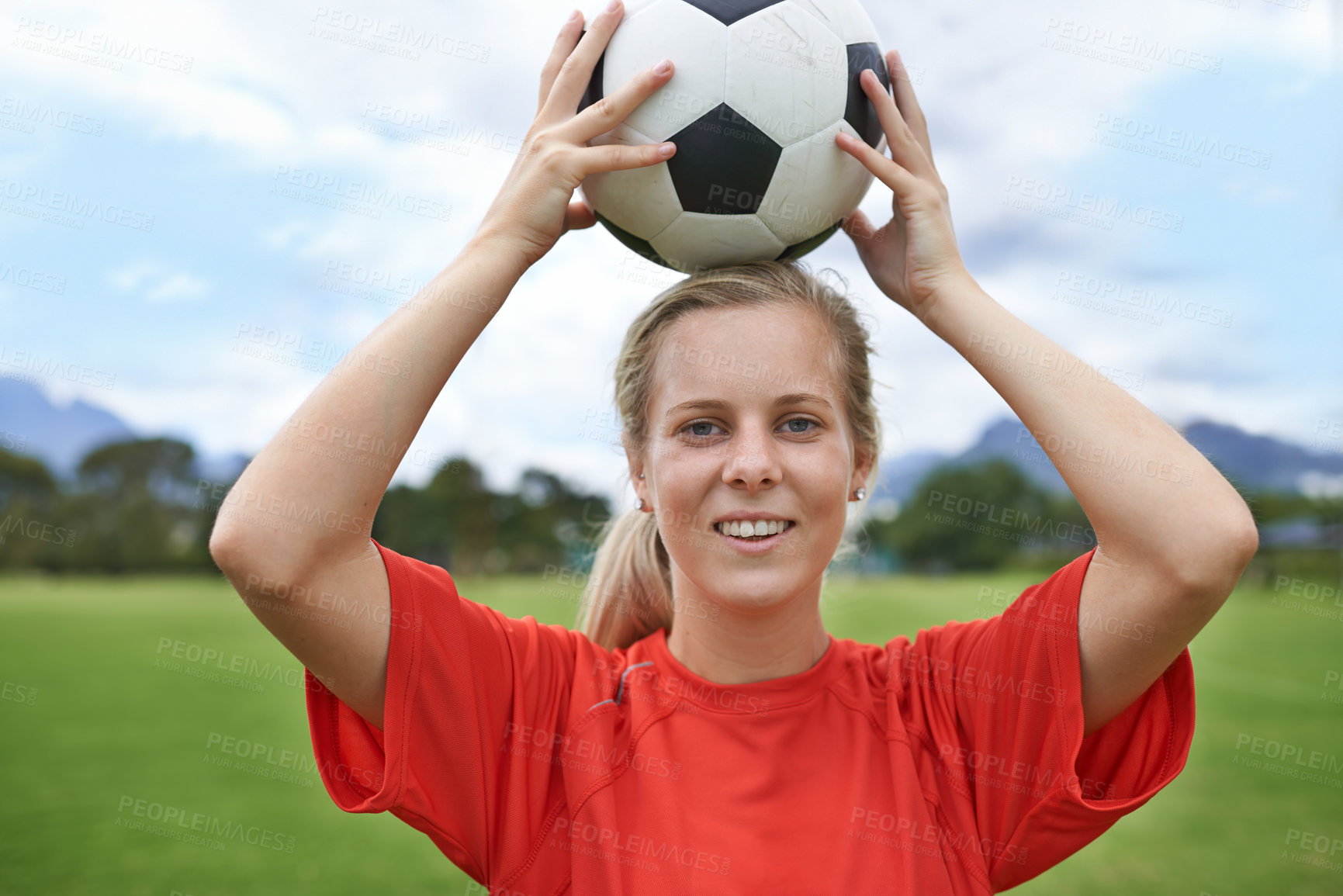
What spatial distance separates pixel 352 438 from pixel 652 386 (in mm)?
782

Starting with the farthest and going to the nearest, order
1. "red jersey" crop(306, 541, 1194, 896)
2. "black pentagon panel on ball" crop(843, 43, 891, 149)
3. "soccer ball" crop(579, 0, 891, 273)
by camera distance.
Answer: "black pentagon panel on ball" crop(843, 43, 891, 149) < "soccer ball" crop(579, 0, 891, 273) < "red jersey" crop(306, 541, 1194, 896)

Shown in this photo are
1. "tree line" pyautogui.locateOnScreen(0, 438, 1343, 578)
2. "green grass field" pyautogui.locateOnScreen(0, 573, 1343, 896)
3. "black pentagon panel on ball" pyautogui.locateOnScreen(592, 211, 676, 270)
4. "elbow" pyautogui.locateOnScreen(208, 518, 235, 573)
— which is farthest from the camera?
"tree line" pyautogui.locateOnScreen(0, 438, 1343, 578)

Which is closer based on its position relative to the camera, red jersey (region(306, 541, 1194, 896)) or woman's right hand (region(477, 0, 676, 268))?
red jersey (region(306, 541, 1194, 896))

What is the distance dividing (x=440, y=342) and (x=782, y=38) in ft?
3.50

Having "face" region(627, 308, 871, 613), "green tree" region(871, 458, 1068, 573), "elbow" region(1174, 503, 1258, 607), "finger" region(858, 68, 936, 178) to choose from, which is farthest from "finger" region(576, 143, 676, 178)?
"green tree" region(871, 458, 1068, 573)

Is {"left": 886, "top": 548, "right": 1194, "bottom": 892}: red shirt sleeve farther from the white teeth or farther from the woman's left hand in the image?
the woman's left hand

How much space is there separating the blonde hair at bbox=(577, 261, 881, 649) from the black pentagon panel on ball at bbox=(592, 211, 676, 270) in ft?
0.39

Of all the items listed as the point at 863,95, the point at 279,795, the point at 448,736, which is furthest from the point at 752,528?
the point at 279,795

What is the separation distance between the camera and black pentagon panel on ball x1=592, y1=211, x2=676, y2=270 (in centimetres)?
231

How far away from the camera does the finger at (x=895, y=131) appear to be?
84.9 inches

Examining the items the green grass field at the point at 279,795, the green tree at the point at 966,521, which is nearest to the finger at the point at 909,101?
the green grass field at the point at 279,795

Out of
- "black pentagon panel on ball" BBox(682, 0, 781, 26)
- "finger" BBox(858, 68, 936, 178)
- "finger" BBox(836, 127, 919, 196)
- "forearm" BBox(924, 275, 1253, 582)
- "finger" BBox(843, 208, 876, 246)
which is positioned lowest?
"forearm" BBox(924, 275, 1253, 582)

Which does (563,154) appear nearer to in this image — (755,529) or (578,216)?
(578,216)

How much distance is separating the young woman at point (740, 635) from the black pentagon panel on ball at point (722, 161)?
104 millimetres
